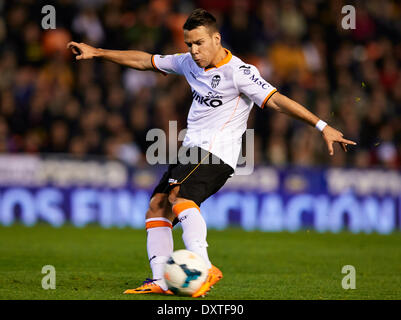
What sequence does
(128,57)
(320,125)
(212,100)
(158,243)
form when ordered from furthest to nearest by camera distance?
1. (128,57)
2. (158,243)
3. (212,100)
4. (320,125)

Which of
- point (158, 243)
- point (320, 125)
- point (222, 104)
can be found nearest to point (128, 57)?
point (222, 104)

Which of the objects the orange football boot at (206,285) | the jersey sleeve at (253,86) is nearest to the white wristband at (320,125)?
the jersey sleeve at (253,86)

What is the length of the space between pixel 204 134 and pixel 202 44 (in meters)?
0.77

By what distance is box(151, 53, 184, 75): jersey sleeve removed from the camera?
23.2 ft

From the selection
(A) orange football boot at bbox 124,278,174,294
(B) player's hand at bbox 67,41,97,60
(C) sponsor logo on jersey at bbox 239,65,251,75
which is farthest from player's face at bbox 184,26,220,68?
(A) orange football boot at bbox 124,278,174,294

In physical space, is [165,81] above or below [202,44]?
above

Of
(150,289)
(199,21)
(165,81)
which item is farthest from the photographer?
(165,81)

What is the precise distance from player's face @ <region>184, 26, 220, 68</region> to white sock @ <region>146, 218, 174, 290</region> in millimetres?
1444

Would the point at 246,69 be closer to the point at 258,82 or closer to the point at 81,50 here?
the point at 258,82

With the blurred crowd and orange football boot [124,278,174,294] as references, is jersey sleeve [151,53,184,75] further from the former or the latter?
the blurred crowd

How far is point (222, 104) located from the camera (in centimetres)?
666

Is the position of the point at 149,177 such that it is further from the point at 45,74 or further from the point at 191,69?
the point at 191,69

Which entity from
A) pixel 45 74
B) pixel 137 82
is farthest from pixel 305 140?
pixel 45 74

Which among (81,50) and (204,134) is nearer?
(204,134)
